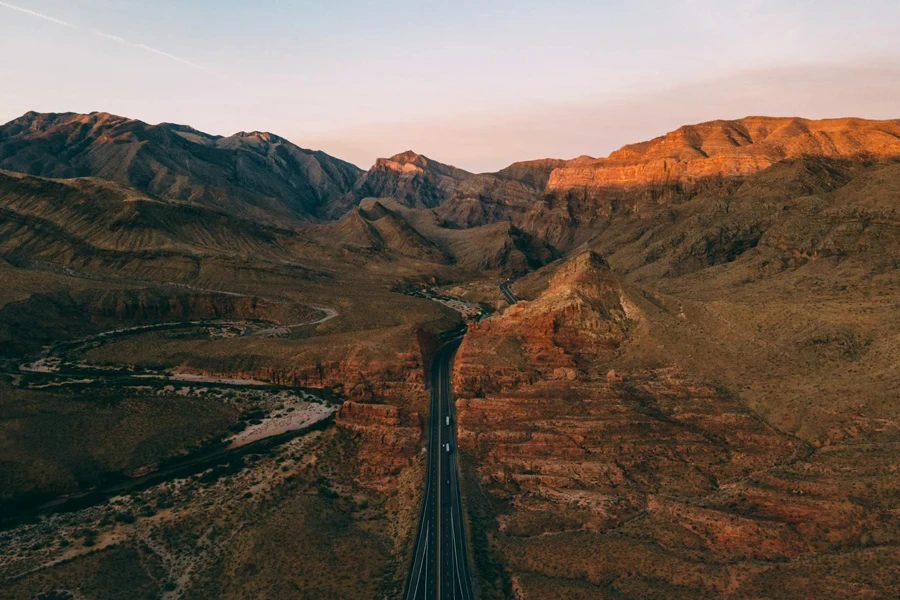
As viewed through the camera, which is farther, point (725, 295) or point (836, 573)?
point (725, 295)

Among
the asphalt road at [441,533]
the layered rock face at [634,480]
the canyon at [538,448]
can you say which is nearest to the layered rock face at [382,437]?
the canyon at [538,448]

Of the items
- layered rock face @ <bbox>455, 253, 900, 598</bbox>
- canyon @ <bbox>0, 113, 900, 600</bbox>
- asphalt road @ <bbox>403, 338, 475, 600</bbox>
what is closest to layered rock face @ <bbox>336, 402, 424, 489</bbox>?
canyon @ <bbox>0, 113, 900, 600</bbox>

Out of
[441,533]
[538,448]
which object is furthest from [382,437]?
[441,533]

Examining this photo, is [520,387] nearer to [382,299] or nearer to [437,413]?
[437,413]

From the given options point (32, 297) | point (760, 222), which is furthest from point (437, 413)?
point (760, 222)

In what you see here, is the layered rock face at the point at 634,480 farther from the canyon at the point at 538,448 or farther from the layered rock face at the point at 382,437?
the layered rock face at the point at 382,437

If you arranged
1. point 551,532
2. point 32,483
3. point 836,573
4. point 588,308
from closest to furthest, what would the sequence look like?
point 836,573
point 551,532
point 32,483
point 588,308
